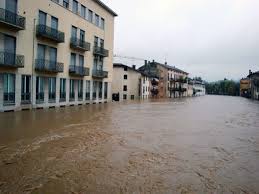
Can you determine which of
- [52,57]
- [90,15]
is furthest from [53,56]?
[90,15]

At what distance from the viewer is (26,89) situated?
24953 millimetres

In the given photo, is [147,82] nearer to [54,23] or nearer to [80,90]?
[80,90]

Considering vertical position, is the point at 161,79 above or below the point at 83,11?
below

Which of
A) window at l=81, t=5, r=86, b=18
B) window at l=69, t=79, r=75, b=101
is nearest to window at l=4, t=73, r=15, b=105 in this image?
window at l=69, t=79, r=75, b=101

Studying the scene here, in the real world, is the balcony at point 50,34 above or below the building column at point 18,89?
above

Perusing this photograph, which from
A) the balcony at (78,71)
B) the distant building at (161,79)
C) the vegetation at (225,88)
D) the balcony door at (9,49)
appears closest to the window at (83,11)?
the balcony at (78,71)

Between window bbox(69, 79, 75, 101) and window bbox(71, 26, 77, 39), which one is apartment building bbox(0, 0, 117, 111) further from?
window bbox(71, 26, 77, 39)

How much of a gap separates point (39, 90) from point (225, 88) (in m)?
137

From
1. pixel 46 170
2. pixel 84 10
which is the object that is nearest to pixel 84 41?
pixel 84 10

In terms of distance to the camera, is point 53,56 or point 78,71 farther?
point 78,71

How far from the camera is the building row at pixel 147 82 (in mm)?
60719

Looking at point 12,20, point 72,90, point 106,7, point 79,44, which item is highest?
point 106,7

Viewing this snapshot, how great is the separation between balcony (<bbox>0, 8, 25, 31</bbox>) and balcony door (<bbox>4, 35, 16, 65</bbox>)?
0.96 meters

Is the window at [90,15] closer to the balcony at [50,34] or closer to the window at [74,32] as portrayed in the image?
the window at [74,32]
